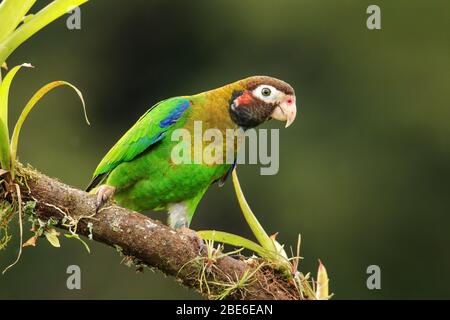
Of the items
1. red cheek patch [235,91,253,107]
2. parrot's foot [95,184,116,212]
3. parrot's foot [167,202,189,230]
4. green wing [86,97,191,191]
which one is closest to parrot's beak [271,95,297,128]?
red cheek patch [235,91,253,107]

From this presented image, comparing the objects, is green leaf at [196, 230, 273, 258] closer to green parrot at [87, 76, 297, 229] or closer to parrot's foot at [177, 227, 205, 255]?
parrot's foot at [177, 227, 205, 255]

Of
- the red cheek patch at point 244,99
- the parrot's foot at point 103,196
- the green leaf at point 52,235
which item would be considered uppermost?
the red cheek patch at point 244,99

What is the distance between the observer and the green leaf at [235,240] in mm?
5600

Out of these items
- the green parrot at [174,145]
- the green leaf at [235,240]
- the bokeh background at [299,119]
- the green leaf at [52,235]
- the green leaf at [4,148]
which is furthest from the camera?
the bokeh background at [299,119]

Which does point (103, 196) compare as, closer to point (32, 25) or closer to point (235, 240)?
point (235, 240)

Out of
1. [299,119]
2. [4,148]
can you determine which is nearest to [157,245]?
[4,148]

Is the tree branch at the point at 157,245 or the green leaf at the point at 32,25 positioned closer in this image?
the tree branch at the point at 157,245

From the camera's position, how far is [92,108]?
58.7 feet

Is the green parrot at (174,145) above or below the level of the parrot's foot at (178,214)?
above

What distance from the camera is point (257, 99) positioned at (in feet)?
22.9

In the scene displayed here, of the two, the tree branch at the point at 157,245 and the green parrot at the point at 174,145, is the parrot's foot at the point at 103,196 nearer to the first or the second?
the tree branch at the point at 157,245

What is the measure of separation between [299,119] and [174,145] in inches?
404

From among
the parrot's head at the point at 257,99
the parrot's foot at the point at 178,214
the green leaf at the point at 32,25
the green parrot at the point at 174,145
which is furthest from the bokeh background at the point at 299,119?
the green leaf at the point at 32,25
